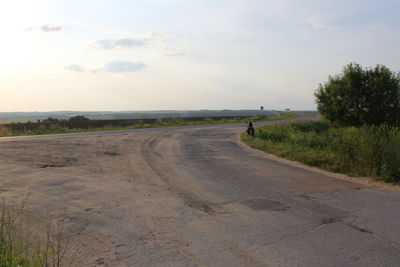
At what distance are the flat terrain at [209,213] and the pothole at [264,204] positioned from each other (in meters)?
0.04

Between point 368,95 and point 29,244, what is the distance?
66.8 ft

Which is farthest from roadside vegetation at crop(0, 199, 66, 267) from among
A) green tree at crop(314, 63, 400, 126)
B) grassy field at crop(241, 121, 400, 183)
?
green tree at crop(314, 63, 400, 126)

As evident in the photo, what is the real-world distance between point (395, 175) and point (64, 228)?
8.52m

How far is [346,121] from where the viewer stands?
21.8 metres

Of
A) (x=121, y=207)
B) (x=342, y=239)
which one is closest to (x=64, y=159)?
(x=121, y=207)

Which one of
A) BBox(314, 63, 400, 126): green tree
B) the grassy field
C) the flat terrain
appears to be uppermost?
BBox(314, 63, 400, 126): green tree

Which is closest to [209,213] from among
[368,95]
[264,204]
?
[264,204]

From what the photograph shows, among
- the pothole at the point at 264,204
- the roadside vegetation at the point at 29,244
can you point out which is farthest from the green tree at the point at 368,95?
the roadside vegetation at the point at 29,244

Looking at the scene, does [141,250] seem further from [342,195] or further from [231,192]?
[342,195]

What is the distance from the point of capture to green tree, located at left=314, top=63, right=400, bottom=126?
2016 cm

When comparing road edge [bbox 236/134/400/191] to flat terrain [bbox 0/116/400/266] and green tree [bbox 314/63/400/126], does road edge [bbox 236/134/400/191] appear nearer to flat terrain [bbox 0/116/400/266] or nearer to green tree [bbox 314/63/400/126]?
flat terrain [bbox 0/116/400/266]

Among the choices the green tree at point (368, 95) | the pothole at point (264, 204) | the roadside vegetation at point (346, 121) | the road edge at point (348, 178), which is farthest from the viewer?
the green tree at point (368, 95)

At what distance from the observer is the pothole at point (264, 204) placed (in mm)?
6828

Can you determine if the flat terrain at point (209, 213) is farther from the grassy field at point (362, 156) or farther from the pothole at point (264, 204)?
the grassy field at point (362, 156)
